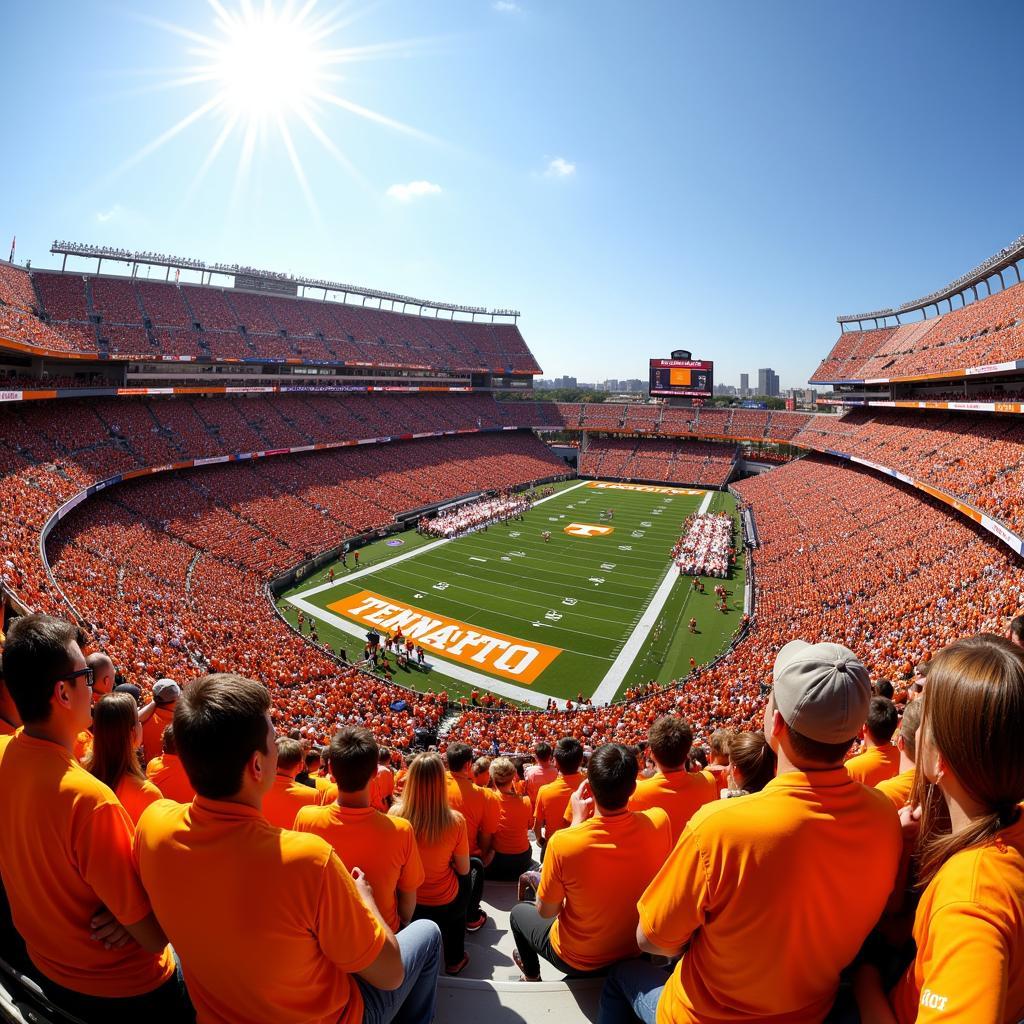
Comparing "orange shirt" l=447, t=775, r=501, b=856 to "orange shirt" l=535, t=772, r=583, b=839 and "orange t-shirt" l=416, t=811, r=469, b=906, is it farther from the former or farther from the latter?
"orange t-shirt" l=416, t=811, r=469, b=906

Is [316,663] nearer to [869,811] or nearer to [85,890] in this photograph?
[85,890]

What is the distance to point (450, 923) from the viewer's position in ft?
13.4

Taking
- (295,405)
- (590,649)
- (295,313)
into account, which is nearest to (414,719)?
(590,649)

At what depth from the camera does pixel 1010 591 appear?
15711 mm

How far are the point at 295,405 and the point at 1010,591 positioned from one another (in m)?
44.9

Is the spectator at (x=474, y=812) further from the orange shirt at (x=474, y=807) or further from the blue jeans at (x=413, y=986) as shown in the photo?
the blue jeans at (x=413, y=986)

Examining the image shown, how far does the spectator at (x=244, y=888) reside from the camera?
74.8 inches

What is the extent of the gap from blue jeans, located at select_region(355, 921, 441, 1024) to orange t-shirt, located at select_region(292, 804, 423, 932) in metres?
0.23

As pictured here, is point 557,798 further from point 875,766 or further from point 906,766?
point 906,766

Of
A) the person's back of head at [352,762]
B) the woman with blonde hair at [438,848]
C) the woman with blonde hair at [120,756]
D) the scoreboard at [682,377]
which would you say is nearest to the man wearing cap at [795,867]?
the person's back of head at [352,762]

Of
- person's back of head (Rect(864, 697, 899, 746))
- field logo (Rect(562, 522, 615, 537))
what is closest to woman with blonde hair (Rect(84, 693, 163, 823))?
person's back of head (Rect(864, 697, 899, 746))

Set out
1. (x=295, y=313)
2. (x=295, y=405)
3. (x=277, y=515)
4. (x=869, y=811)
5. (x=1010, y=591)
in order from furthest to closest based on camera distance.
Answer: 1. (x=295, y=313)
2. (x=295, y=405)
3. (x=277, y=515)
4. (x=1010, y=591)
5. (x=869, y=811)

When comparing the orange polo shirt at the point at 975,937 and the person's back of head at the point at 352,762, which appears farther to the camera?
the person's back of head at the point at 352,762

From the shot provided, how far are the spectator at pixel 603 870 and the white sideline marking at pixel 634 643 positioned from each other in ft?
52.3
